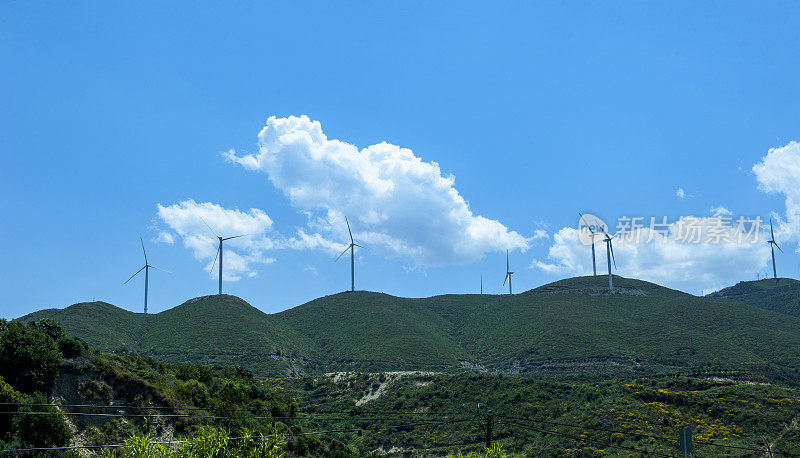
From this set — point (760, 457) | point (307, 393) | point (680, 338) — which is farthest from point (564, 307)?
point (760, 457)

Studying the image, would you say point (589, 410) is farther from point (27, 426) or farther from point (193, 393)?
point (27, 426)

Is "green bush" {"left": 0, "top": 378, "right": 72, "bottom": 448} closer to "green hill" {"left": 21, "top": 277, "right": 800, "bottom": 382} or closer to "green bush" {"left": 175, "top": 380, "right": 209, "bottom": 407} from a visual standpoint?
"green bush" {"left": 175, "top": 380, "right": 209, "bottom": 407}

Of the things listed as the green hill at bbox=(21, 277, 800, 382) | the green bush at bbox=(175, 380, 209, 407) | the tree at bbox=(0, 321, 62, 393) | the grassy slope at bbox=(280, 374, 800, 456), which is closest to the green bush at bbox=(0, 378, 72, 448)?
the tree at bbox=(0, 321, 62, 393)

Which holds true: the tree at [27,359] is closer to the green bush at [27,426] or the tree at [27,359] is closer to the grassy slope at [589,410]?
the green bush at [27,426]

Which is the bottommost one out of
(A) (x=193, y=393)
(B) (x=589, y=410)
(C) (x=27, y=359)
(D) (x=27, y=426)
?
(B) (x=589, y=410)

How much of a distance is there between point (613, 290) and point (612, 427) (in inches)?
4761

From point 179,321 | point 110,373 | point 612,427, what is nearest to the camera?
point 110,373

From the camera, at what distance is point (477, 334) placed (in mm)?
156250

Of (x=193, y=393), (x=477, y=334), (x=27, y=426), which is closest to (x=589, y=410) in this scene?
(x=193, y=393)

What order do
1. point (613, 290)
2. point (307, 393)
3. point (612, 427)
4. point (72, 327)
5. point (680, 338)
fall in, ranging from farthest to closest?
1. point (613, 290)
2. point (72, 327)
3. point (680, 338)
4. point (307, 393)
5. point (612, 427)

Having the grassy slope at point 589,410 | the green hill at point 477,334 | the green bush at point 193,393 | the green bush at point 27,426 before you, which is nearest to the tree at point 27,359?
the green bush at point 27,426

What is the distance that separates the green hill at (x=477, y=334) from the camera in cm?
11756

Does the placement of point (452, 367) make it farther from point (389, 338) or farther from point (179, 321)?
point (179, 321)

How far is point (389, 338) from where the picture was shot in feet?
457
